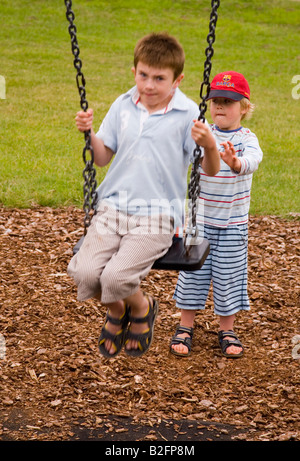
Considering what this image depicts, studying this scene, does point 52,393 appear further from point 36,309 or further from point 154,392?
point 36,309

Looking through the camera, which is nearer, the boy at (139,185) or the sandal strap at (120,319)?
the boy at (139,185)

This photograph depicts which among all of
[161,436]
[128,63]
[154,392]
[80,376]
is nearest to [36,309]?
[80,376]

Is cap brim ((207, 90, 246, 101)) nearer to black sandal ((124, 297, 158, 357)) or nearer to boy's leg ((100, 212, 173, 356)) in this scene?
boy's leg ((100, 212, 173, 356))

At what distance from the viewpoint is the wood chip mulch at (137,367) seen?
4000 mm

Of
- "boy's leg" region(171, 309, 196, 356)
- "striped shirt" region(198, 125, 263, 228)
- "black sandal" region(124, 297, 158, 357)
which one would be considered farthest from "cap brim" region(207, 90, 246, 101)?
"boy's leg" region(171, 309, 196, 356)

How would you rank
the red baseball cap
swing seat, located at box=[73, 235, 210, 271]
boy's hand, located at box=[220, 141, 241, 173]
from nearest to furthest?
swing seat, located at box=[73, 235, 210, 271] < boy's hand, located at box=[220, 141, 241, 173] < the red baseball cap

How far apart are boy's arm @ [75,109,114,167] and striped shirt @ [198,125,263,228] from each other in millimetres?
802

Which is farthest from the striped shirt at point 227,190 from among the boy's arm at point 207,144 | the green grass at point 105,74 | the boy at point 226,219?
the green grass at point 105,74

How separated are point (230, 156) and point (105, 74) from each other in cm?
1238

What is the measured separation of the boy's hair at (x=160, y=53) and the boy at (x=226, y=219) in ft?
2.31

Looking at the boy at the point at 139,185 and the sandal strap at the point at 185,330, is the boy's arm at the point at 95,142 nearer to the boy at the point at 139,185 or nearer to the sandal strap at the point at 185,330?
the boy at the point at 139,185

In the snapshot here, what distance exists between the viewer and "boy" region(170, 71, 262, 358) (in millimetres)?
4141

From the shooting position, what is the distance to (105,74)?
1557cm
